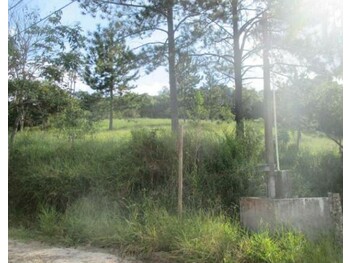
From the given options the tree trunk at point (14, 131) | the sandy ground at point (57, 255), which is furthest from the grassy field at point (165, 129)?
the sandy ground at point (57, 255)

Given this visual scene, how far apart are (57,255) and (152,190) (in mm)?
1155

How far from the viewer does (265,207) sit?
10.1 ft

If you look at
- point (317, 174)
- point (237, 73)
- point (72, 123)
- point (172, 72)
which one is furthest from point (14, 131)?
point (317, 174)

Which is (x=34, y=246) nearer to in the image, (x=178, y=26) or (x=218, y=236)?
(x=218, y=236)

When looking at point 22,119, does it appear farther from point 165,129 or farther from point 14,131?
point 165,129

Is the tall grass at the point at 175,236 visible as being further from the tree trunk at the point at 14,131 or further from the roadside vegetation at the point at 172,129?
the tree trunk at the point at 14,131

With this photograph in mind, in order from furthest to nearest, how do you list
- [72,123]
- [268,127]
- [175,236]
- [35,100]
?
[72,123] < [35,100] < [268,127] < [175,236]

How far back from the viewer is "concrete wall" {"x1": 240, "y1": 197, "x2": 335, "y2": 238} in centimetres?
301

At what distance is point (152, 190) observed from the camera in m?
3.88

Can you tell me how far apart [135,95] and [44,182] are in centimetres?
191

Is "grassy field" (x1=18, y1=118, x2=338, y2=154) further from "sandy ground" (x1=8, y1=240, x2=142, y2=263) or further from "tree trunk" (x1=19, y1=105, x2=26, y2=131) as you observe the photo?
"sandy ground" (x1=8, y1=240, x2=142, y2=263)

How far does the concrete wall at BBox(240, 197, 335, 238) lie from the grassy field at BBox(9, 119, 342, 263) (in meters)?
0.16

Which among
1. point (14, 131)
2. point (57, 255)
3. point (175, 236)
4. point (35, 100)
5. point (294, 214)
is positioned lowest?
point (57, 255)

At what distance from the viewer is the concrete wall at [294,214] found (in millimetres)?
3006
